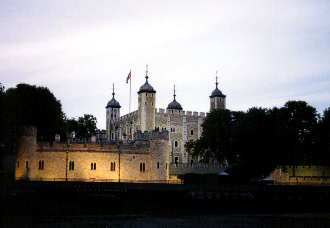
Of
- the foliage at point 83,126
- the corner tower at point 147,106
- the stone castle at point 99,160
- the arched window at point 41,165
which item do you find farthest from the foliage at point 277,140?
the foliage at point 83,126

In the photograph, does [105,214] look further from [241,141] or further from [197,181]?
[241,141]

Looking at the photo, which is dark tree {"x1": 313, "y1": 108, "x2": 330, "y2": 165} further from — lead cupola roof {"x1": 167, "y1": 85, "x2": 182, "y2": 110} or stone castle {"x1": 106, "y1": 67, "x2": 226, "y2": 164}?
lead cupola roof {"x1": 167, "y1": 85, "x2": 182, "y2": 110}

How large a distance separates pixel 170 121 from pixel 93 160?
38.8 m

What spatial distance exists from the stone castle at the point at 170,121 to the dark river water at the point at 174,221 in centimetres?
4065

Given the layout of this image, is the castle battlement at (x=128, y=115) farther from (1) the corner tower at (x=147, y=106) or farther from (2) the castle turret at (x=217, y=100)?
(2) the castle turret at (x=217, y=100)

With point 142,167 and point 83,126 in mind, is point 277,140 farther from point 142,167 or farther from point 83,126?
point 83,126

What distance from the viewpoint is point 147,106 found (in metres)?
89.0

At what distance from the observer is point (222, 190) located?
162ft

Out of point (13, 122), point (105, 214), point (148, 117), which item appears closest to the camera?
point (105, 214)

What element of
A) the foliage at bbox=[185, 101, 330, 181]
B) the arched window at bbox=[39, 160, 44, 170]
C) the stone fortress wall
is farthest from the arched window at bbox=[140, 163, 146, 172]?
the foliage at bbox=[185, 101, 330, 181]

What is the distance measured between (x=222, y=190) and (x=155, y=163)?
10453mm

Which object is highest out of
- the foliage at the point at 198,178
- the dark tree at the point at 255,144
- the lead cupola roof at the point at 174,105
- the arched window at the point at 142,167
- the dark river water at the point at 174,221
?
the lead cupola roof at the point at 174,105

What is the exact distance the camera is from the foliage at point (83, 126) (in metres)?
96.6

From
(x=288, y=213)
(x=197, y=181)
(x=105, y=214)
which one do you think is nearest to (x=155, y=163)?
(x=197, y=181)
